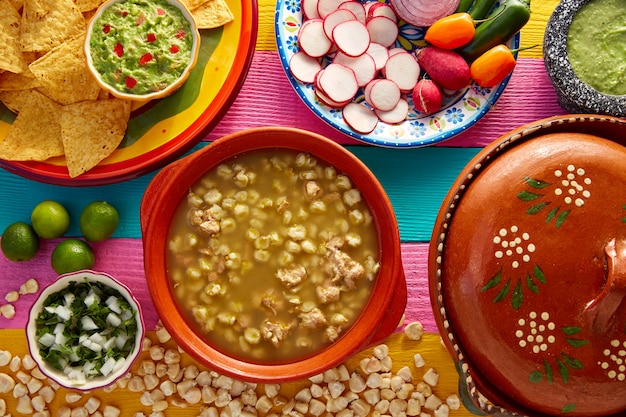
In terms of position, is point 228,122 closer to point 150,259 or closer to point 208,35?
point 208,35

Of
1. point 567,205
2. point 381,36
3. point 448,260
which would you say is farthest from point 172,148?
point 567,205

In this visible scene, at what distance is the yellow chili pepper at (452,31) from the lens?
2705mm

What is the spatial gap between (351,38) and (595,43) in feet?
3.06

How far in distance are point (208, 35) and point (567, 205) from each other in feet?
4.96

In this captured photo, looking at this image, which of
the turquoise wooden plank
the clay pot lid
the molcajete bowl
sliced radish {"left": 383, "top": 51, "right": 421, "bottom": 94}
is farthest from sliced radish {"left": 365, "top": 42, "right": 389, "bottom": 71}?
the clay pot lid

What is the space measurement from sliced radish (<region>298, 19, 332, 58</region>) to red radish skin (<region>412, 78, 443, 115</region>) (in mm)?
399

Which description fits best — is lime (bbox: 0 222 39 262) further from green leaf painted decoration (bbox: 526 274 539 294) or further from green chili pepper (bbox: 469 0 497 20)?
green chili pepper (bbox: 469 0 497 20)

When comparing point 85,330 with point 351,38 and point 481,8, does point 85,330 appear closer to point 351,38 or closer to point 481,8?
point 351,38

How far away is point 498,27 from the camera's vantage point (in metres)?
2.71

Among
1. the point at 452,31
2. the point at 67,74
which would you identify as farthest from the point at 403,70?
the point at 67,74

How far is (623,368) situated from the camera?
1.94m

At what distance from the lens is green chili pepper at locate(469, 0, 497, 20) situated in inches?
109

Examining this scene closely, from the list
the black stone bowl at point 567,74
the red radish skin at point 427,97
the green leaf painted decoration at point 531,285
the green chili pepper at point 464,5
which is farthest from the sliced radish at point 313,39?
the green leaf painted decoration at point 531,285

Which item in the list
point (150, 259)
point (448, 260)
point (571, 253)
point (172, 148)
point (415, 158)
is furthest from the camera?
point (415, 158)
